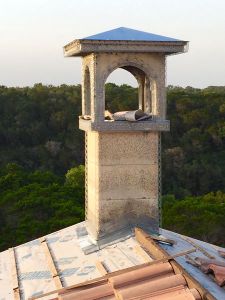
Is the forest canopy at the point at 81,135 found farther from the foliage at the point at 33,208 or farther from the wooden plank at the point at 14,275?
the wooden plank at the point at 14,275

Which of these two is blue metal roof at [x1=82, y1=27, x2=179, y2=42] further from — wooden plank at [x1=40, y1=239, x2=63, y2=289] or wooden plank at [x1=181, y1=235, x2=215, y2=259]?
wooden plank at [x1=40, y1=239, x2=63, y2=289]

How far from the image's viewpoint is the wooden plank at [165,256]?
17.6ft

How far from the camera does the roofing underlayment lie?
5730 mm

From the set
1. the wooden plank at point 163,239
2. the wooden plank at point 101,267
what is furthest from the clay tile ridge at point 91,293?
the wooden plank at point 163,239

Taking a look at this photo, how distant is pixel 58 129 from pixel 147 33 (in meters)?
30.0

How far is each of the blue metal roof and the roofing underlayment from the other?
299cm

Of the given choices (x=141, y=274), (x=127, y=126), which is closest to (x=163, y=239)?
(x=127, y=126)

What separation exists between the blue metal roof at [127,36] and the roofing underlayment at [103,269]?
299 centimetres

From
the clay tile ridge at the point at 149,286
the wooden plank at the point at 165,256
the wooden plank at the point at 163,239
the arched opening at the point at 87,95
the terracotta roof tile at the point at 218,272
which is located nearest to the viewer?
the wooden plank at the point at 165,256

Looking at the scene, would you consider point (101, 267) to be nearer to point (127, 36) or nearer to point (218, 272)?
point (218, 272)

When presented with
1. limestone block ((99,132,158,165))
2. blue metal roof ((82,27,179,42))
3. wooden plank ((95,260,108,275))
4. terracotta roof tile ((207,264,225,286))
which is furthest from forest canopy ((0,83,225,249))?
terracotta roof tile ((207,264,225,286))

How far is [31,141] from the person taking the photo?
3753 centimetres

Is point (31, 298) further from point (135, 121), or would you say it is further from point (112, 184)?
point (135, 121)

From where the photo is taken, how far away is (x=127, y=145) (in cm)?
830
